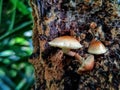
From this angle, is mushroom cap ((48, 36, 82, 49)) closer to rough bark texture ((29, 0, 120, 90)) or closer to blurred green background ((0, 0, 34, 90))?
rough bark texture ((29, 0, 120, 90))

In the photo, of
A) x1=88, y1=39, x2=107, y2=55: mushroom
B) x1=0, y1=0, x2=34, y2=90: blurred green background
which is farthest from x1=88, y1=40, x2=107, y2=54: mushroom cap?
x1=0, y1=0, x2=34, y2=90: blurred green background

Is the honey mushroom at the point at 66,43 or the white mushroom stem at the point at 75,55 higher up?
the honey mushroom at the point at 66,43

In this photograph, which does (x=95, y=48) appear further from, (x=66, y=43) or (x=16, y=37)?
(x=16, y=37)

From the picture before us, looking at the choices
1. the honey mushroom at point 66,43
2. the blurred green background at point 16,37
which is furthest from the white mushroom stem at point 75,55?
the blurred green background at point 16,37

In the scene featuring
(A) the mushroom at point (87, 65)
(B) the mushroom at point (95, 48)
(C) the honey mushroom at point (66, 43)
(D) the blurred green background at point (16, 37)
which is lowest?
(D) the blurred green background at point (16, 37)

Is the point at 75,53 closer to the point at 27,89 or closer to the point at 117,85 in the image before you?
the point at 117,85

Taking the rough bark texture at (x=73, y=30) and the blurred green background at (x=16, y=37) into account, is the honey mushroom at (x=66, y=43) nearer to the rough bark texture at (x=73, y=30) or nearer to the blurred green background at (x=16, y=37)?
the rough bark texture at (x=73, y=30)

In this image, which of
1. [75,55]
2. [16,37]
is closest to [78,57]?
[75,55]
